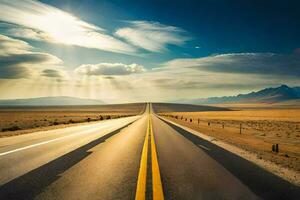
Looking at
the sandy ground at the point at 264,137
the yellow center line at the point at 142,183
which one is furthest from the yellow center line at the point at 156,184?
the sandy ground at the point at 264,137

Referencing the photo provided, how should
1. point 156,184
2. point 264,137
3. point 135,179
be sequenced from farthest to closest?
1. point 264,137
2. point 135,179
3. point 156,184

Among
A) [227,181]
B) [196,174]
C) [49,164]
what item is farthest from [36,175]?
[227,181]

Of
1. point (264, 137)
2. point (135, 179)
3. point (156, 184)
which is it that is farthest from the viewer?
point (264, 137)

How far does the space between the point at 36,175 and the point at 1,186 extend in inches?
47.6

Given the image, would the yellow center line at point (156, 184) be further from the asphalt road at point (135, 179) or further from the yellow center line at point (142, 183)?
the yellow center line at point (142, 183)

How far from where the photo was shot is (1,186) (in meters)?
6.67

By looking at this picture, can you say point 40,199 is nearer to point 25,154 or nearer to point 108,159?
point 108,159

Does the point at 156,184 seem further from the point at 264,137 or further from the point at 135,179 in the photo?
the point at 264,137

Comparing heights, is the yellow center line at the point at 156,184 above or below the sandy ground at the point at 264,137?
above

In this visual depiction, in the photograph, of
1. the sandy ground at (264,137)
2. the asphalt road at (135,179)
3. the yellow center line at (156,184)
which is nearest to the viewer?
the yellow center line at (156,184)

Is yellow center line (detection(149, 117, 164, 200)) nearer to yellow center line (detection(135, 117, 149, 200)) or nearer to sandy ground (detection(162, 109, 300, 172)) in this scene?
yellow center line (detection(135, 117, 149, 200))

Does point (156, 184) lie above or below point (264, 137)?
above

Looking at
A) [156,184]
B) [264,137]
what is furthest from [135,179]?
[264,137]

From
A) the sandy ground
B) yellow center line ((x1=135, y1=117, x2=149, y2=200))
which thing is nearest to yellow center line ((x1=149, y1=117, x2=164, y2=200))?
yellow center line ((x1=135, y1=117, x2=149, y2=200))
